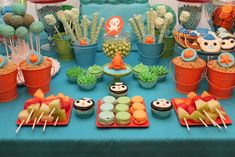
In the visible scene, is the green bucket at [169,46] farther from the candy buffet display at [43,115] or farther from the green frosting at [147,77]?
the candy buffet display at [43,115]

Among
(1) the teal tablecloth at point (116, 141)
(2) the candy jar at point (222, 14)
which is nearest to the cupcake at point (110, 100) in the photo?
(1) the teal tablecloth at point (116, 141)

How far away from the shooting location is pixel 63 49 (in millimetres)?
1215

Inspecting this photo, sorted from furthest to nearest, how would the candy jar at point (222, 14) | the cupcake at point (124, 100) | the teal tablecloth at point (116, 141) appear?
1. the candy jar at point (222, 14)
2. the cupcake at point (124, 100)
3. the teal tablecloth at point (116, 141)

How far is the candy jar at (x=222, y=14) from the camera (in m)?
1.09

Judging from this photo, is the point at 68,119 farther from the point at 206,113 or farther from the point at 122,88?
the point at 206,113

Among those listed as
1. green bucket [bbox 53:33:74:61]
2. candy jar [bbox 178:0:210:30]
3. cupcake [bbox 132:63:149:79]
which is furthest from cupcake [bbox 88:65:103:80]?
candy jar [bbox 178:0:210:30]

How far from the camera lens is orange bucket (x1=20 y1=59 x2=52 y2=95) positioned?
0.91 metres

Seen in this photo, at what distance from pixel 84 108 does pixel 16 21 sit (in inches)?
17.6

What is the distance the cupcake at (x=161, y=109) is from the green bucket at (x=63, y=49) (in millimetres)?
557

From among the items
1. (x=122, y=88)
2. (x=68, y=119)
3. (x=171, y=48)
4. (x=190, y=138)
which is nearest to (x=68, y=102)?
(x=68, y=119)

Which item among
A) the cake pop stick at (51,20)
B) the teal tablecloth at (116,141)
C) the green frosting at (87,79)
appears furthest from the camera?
the cake pop stick at (51,20)

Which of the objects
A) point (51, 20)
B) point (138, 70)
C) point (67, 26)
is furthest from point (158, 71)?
point (51, 20)

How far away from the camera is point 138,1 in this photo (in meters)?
1.29

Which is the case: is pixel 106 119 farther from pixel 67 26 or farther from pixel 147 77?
pixel 67 26
